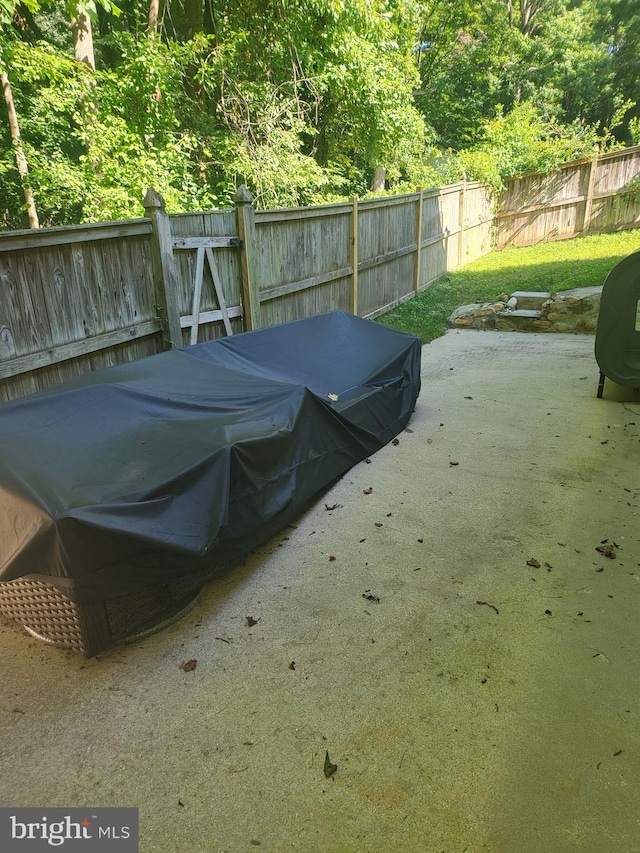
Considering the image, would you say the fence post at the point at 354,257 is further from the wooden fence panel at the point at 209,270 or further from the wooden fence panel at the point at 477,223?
the wooden fence panel at the point at 477,223

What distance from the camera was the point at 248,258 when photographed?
6.27m

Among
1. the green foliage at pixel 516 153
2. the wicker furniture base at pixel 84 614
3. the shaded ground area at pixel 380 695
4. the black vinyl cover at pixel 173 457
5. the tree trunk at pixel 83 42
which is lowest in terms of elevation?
the shaded ground area at pixel 380 695

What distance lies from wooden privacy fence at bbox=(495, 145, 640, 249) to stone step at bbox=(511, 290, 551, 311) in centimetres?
875

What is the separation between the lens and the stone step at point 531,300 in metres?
9.69

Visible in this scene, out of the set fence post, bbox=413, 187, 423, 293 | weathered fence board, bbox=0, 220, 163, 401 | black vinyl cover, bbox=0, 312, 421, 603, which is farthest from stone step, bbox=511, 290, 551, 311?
weathered fence board, bbox=0, 220, 163, 401

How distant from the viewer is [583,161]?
16453 mm

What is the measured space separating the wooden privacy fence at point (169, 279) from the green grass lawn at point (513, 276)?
983 millimetres

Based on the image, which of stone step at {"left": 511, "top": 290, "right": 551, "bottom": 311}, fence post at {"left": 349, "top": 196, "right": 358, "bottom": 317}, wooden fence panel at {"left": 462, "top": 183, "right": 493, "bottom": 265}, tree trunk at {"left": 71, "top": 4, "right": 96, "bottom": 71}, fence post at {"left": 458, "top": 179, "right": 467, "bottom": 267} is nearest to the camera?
fence post at {"left": 349, "top": 196, "right": 358, "bottom": 317}

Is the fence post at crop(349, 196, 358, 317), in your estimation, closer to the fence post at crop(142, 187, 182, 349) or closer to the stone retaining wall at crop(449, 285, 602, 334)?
the stone retaining wall at crop(449, 285, 602, 334)

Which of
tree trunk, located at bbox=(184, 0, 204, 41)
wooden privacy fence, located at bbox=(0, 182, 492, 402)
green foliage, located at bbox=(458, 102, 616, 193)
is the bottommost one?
A: wooden privacy fence, located at bbox=(0, 182, 492, 402)

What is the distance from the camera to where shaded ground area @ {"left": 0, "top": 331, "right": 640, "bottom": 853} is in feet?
6.35

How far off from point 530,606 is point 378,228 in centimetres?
786

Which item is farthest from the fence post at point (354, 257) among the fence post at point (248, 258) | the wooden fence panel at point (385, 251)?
the fence post at point (248, 258)

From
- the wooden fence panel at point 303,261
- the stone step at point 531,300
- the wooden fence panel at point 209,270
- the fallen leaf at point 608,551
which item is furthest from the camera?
the stone step at point 531,300
